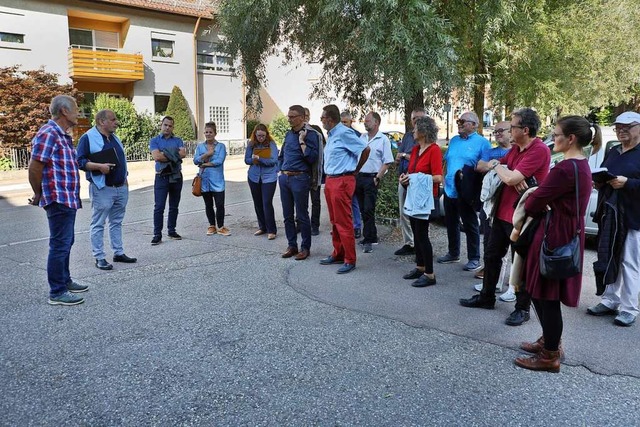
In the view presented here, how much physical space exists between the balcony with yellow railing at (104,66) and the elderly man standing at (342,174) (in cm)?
2190

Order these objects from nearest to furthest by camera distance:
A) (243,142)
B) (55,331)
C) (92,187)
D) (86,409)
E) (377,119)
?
1. (86,409)
2. (55,331)
3. (92,187)
4. (377,119)
5. (243,142)

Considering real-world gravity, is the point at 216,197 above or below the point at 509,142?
below

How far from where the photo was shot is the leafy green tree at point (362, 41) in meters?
7.51

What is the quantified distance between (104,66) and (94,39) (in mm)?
2727

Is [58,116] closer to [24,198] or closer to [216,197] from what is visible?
[216,197]

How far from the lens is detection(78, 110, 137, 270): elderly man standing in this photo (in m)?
6.45

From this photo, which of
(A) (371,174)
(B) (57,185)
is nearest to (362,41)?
(A) (371,174)

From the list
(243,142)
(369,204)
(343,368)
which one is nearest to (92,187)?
(369,204)

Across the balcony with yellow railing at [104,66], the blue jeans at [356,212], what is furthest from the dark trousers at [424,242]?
the balcony with yellow railing at [104,66]

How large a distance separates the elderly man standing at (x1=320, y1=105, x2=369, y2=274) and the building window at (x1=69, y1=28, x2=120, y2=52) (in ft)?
77.2

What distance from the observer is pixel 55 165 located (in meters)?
5.19

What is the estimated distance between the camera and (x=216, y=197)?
8.59 m

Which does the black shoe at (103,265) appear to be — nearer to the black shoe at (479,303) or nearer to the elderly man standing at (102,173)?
the elderly man standing at (102,173)

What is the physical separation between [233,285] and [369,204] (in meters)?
2.55
